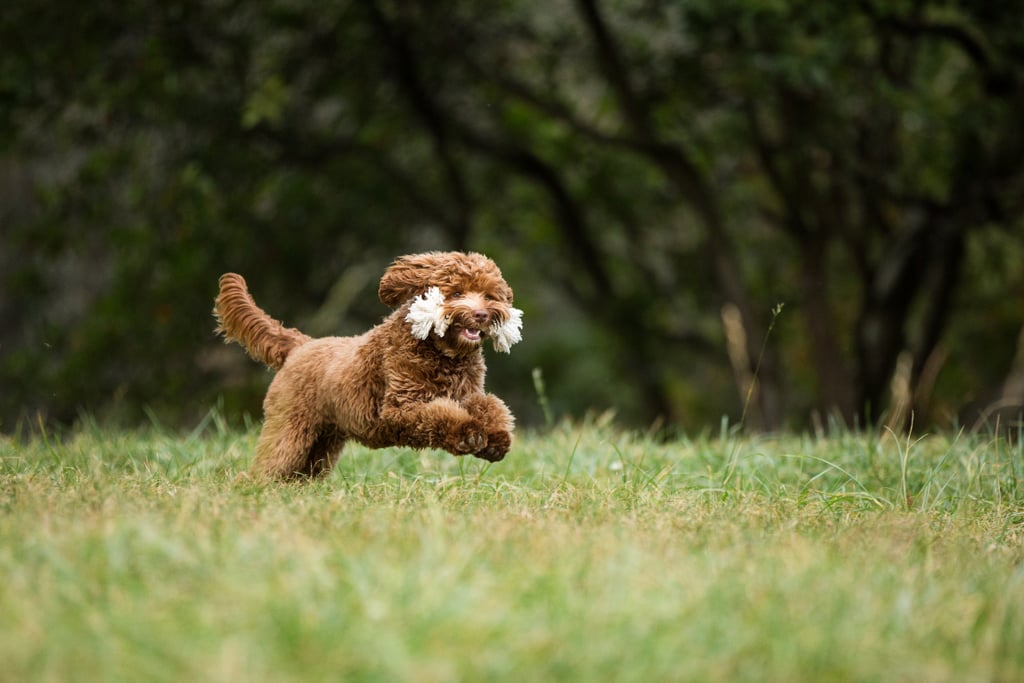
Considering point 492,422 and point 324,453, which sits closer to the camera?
point 492,422

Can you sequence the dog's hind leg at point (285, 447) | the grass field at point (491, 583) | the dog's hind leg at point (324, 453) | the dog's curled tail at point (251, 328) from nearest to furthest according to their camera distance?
the grass field at point (491, 583)
the dog's hind leg at point (285, 447)
the dog's hind leg at point (324, 453)
the dog's curled tail at point (251, 328)

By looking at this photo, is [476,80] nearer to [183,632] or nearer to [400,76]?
[400,76]

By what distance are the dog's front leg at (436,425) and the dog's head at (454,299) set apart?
229 millimetres

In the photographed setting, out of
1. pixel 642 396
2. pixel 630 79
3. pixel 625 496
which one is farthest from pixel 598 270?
pixel 625 496

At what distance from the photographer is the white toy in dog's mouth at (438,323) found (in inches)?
149

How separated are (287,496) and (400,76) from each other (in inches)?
294

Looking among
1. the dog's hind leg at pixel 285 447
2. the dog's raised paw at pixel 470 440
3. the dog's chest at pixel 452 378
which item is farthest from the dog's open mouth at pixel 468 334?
the dog's hind leg at pixel 285 447

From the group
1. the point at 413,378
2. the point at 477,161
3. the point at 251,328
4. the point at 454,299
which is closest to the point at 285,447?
the point at 251,328

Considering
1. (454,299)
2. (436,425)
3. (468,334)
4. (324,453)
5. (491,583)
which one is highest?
(454,299)

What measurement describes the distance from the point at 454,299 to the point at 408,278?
0.19 metres

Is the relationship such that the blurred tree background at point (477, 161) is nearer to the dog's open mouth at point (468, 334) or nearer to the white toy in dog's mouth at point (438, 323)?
the white toy in dog's mouth at point (438, 323)

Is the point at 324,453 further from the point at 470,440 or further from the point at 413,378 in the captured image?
the point at 470,440

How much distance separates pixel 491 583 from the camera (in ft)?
9.09

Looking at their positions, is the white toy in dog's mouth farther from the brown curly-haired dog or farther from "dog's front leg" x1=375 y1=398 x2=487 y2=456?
"dog's front leg" x1=375 y1=398 x2=487 y2=456
